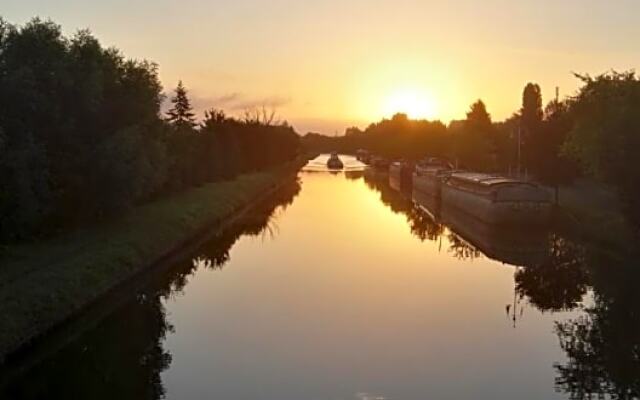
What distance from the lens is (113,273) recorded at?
1894 centimetres

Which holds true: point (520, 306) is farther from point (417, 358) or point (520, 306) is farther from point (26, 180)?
point (26, 180)

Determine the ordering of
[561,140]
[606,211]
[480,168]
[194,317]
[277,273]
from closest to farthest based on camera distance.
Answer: [194,317] < [277,273] < [606,211] < [561,140] < [480,168]

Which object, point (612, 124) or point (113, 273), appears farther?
point (612, 124)

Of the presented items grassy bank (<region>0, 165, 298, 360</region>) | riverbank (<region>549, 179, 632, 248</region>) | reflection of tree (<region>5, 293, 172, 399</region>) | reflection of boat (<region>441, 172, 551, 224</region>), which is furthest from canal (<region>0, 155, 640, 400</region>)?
reflection of boat (<region>441, 172, 551, 224</region>)

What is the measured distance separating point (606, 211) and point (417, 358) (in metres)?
24.7

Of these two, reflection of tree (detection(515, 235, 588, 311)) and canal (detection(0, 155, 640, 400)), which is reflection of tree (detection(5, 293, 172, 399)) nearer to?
canal (detection(0, 155, 640, 400))

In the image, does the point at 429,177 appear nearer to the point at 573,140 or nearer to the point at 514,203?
the point at 514,203

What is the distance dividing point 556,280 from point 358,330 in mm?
9248

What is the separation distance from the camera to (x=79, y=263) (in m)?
17.7

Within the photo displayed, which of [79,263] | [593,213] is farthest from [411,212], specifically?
[79,263]

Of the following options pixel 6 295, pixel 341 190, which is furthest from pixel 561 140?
pixel 6 295

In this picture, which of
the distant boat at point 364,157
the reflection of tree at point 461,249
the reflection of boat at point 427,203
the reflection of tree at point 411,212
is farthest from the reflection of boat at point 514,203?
the distant boat at point 364,157

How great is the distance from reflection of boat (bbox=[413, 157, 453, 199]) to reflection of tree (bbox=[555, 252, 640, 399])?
→ 115 ft

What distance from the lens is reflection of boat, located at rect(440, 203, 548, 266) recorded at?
27.5 meters
